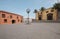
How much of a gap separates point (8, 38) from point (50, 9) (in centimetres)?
2533

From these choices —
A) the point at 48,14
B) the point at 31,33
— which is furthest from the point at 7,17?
the point at 31,33

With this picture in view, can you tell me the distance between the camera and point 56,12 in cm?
2892

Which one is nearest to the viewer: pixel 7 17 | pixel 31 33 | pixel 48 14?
pixel 31 33

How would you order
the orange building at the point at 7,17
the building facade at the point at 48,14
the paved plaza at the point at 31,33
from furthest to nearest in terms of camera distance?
the orange building at the point at 7,17 < the building facade at the point at 48,14 < the paved plaza at the point at 31,33

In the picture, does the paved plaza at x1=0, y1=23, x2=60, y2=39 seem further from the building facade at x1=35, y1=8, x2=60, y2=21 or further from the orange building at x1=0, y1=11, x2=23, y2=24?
the orange building at x1=0, y1=11, x2=23, y2=24

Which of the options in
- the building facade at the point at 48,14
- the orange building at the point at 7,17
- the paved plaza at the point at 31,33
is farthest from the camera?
the orange building at the point at 7,17

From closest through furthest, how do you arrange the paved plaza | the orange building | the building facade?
1. the paved plaza
2. the building facade
3. the orange building

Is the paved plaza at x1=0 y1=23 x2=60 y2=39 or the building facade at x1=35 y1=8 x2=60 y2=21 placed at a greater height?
the building facade at x1=35 y1=8 x2=60 y2=21

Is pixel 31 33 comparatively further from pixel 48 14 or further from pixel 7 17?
pixel 7 17

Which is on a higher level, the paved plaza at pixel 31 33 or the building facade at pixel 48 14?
the building facade at pixel 48 14

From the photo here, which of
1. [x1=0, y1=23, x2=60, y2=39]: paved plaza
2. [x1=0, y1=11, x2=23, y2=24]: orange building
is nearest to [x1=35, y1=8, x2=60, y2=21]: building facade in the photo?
[x1=0, y1=11, x2=23, y2=24]: orange building

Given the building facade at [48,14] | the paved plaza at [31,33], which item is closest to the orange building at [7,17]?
the building facade at [48,14]

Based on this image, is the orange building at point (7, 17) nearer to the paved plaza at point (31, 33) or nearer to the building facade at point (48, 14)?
the building facade at point (48, 14)

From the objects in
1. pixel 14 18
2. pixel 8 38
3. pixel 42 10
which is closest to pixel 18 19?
pixel 14 18
